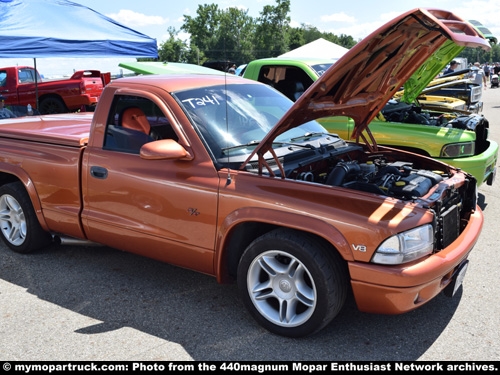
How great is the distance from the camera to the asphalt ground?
3.12 meters

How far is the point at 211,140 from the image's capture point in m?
3.64

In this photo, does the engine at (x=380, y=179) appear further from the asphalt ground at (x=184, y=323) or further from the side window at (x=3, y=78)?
the side window at (x=3, y=78)

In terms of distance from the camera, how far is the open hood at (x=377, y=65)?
2.77 metres

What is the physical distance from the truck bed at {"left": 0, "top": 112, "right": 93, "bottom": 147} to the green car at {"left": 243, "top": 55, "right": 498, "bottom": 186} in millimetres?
2753

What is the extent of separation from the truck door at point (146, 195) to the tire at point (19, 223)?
2.75ft

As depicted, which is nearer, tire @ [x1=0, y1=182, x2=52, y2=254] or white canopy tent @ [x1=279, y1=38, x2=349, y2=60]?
tire @ [x1=0, y1=182, x2=52, y2=254]

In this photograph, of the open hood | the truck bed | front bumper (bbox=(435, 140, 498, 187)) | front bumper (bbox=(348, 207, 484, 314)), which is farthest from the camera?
front bumper (bbox=(435, 140, 498, 187))

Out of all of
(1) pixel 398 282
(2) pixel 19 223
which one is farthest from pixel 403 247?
(2) pixel 19 223

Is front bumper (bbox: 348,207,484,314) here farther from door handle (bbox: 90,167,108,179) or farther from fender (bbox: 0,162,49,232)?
fender (bbox: 0,162,49,232)

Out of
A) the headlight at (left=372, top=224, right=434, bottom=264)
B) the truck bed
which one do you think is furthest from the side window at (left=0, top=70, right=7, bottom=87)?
the headlight at (left=372, top=224, right=434, bottom=264)

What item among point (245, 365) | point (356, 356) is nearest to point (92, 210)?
point (245, 365)

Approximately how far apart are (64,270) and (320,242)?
8.19ft

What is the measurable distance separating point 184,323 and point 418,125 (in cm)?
392

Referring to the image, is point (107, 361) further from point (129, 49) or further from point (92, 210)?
point (129, 49)
